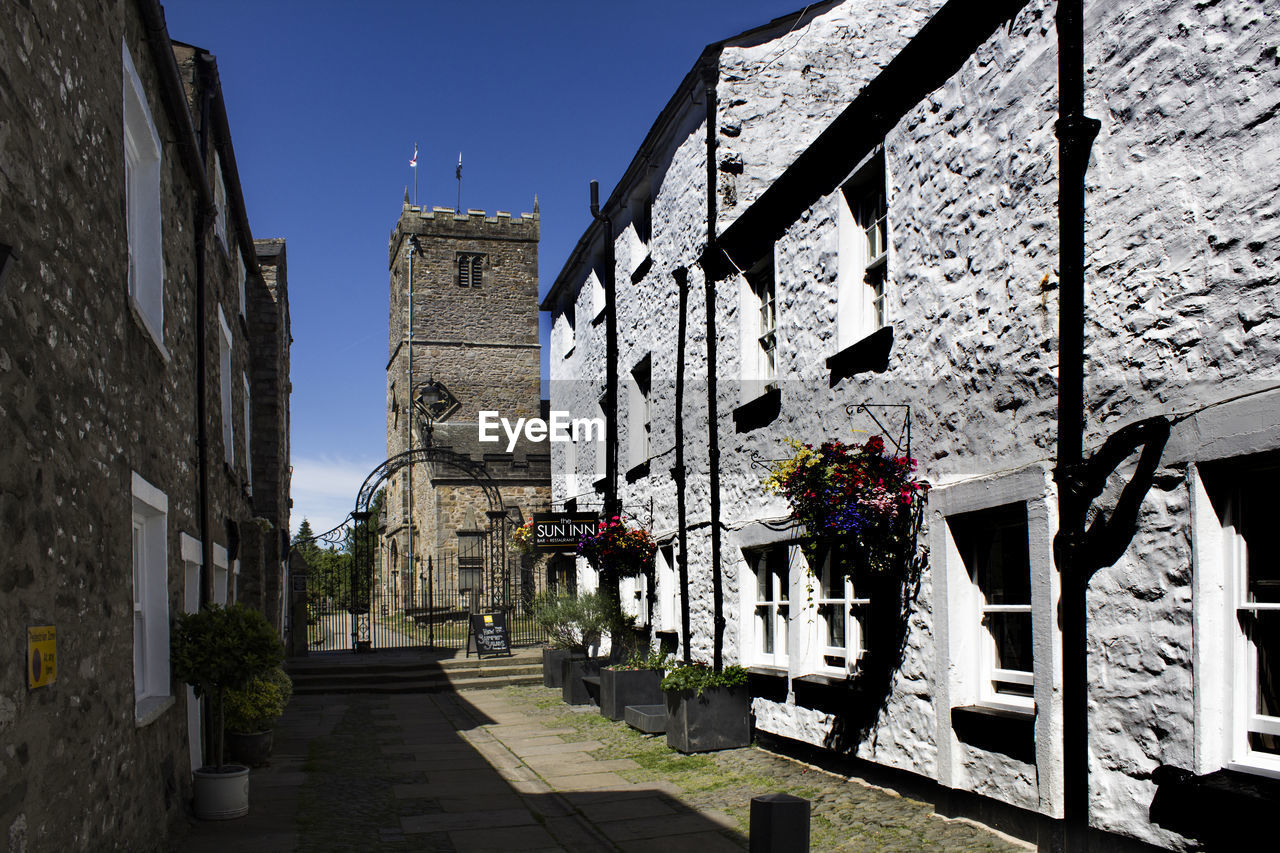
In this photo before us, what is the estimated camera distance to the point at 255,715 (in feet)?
31.7

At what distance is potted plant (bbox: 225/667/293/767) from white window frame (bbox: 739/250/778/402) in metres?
5.22

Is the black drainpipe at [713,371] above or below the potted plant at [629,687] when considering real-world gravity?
above

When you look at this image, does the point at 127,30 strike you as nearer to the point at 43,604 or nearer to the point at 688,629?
the point at 43,604

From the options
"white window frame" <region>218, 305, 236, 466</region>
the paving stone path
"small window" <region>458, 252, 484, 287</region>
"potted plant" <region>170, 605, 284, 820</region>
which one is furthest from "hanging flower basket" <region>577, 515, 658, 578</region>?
"small window" <region>458, 252, 484, 287</region>

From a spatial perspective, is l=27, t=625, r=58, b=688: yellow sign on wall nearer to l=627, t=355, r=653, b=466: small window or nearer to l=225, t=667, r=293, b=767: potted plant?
l=225, t=667, r=293, b=767: potted plant

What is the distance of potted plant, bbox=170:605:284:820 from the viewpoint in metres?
7.57

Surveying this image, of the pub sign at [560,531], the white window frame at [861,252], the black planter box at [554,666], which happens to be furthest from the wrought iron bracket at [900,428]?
the black planter box at [554,666]

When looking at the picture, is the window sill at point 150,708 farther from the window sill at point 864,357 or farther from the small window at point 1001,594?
the window sill at point 864,357

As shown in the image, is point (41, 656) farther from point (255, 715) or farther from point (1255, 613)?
point (255, 715)

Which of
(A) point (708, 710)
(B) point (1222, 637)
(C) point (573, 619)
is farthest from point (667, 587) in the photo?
(B) point (1222, 637)

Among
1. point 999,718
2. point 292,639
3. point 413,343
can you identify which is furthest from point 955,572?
point 413,343

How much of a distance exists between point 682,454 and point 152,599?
6633 mm

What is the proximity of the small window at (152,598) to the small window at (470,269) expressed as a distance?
133ft

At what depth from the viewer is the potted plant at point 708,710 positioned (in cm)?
984
